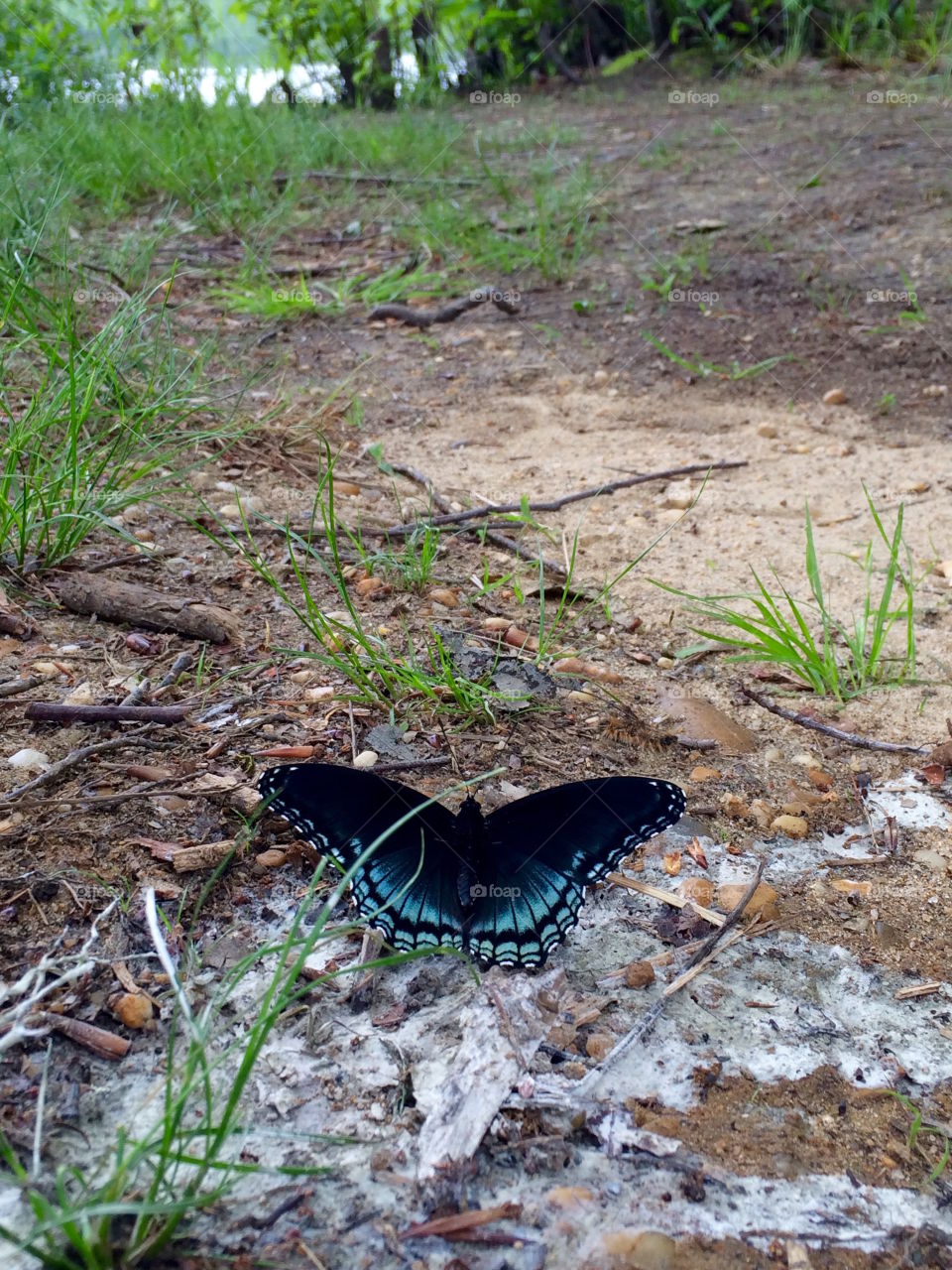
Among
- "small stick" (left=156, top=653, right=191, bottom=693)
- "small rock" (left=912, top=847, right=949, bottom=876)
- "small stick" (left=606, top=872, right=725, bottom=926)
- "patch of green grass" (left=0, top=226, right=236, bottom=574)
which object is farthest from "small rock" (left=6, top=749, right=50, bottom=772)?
"small rock" (left=912, top=847, right=949, bottom=876)

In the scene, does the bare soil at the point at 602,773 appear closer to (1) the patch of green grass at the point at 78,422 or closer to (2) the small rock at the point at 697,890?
(2) the small rock at the point at 697,890

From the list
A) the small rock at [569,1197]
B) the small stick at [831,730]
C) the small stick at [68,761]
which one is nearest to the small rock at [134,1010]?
the small stick at [68,761]

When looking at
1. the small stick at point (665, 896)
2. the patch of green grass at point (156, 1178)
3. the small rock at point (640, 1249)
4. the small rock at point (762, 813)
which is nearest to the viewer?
the patch of green grass at point (156, 1178)

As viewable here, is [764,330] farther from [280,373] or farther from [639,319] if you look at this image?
[280,373]

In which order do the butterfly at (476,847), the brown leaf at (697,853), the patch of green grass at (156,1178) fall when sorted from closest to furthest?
the patch of green grass at (156,1178), the butterfly at (476,847), the brown leaf at (697,853)

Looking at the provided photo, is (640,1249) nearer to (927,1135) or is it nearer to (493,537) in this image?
(927,1135)

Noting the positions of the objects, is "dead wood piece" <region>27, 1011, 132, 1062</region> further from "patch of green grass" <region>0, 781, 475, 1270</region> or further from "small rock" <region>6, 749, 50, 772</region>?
"small rock" <region>6, 749, 50, 772</region>

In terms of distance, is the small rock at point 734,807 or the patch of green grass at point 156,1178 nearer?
the patch of green grass at point 156,1178

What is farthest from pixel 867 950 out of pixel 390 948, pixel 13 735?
pixel 13 735
